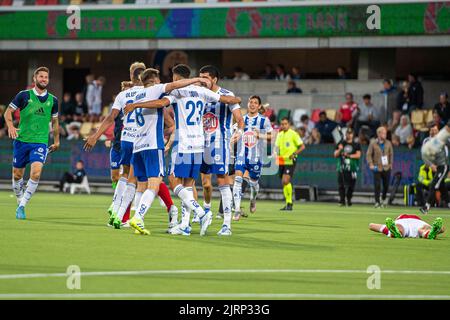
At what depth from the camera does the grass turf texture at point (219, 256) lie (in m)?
10.4

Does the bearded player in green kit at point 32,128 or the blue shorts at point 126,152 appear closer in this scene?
the blue shorts at point 126,152

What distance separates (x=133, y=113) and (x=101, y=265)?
5.47 m

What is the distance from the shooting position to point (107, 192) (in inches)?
1496

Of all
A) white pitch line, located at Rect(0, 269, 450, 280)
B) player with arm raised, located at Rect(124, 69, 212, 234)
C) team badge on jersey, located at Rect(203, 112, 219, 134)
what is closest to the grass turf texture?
white pitch line, located at Rect(0, 269, 450, 280)

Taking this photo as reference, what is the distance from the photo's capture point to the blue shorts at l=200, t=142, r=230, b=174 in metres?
16.8

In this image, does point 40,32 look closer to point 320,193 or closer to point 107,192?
point 107,192

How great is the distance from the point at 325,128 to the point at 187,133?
20.1 metres

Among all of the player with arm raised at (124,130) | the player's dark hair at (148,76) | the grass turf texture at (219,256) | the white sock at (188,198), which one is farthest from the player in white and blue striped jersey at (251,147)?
the player's dark hair at (148,76)

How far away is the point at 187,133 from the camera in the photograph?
53.0 feet

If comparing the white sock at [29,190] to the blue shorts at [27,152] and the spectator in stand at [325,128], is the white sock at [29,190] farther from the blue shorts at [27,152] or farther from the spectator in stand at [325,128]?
the spectator in stand at [325,128]

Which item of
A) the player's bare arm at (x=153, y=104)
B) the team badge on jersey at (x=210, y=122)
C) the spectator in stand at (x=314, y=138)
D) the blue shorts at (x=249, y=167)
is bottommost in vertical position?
the blue shorts at (x=249, y=167)

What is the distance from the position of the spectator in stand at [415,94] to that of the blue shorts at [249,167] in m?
12.8

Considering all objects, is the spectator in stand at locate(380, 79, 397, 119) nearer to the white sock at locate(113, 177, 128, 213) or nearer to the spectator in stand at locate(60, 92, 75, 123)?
the spectator in stand at locate(60, 92, 75, 123)

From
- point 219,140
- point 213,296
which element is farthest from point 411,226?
point 213,296
